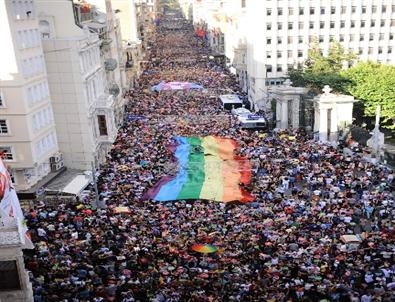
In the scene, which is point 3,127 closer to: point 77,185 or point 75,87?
point 77,185

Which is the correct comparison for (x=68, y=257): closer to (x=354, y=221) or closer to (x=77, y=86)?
(x=354, y=221)

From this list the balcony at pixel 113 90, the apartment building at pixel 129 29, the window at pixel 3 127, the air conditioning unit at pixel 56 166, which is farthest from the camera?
the apartment building at pixel 129 29

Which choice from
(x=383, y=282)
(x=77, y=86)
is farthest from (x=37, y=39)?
(x=383, y=282)

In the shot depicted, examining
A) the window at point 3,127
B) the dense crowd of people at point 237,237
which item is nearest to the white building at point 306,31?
the dense crowd of people at point 237,237

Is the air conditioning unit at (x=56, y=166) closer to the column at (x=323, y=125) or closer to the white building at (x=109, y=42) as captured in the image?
the white building at (x=109, y=42)

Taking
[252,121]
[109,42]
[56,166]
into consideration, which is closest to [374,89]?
[252,121]

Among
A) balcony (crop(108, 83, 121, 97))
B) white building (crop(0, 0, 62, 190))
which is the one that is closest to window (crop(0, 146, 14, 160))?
white building (crop(0, 0, 62, 190))

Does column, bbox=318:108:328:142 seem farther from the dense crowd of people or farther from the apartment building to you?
the apartment building
